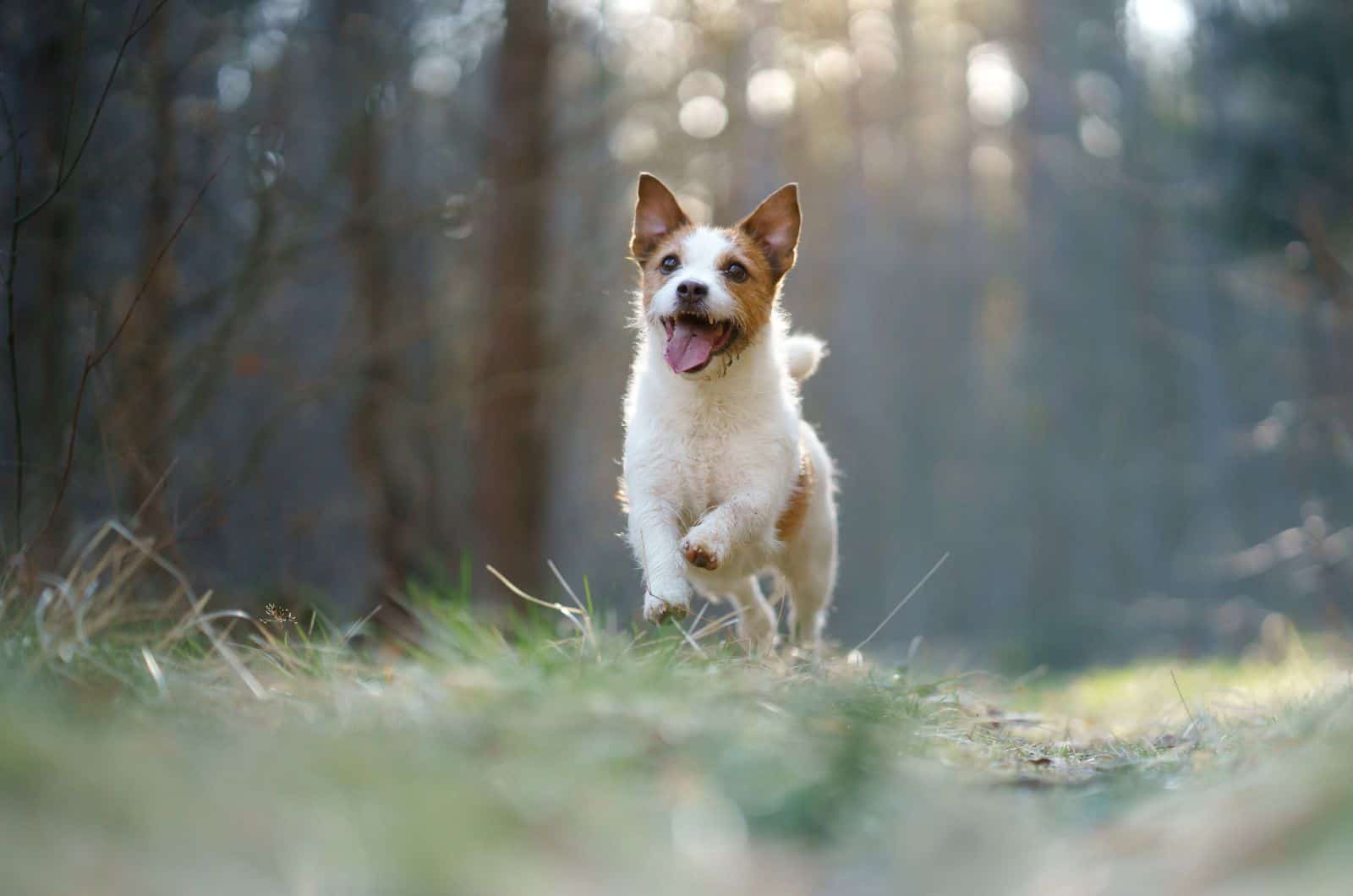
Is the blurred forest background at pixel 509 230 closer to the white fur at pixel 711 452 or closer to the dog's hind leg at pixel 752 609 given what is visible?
the white fur at pixel 711 452

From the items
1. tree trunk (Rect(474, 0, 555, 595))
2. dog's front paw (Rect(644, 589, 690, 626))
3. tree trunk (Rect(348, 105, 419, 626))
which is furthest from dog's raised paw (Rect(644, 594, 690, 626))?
tree trunk (Rect(348, 105, 419, 626))

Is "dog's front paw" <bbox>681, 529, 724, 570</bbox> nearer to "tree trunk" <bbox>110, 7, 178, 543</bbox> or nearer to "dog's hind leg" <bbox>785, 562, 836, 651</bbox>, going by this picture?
"dog's hind leg" <bbox>785, 562, 836, 651</bbox>

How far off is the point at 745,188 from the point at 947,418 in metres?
18.8

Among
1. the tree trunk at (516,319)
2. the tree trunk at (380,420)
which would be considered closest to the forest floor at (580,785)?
Result: the tree trunk at (516,319)

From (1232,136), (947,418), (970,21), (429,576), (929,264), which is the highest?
(970,21)

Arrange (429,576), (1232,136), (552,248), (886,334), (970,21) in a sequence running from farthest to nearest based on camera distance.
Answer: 1. (886,334)
2. (970,21)
3. (1232,136)
4. (429,576)
5. (552,248)

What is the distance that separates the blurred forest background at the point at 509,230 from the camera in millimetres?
7332

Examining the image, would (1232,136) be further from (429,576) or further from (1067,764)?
(1067,764)

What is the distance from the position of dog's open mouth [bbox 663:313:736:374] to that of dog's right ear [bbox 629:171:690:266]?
689 millimetres

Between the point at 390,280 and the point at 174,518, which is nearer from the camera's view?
the point at 174,518

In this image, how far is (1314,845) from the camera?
67.9 inches

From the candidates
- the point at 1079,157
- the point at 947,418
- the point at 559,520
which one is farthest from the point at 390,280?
the point at 947,418

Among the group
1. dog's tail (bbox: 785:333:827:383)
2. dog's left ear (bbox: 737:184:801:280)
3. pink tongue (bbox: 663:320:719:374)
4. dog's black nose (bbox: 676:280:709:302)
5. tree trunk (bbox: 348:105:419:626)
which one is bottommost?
tree trunk (bbox: 348:105:419:626)

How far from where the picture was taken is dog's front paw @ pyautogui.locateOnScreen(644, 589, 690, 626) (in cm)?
407
